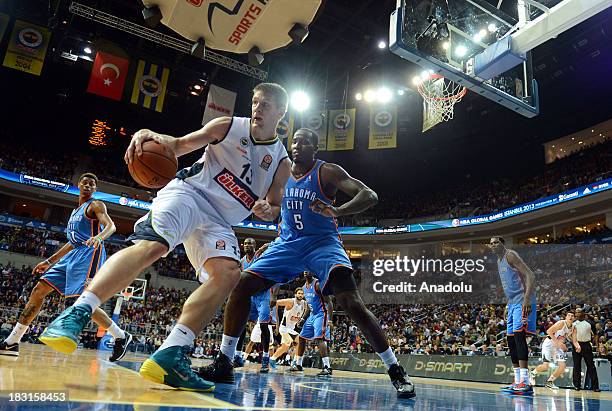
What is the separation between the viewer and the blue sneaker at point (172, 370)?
Answer: 220 centimetres

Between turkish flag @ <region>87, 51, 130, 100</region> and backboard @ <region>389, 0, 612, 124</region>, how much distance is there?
12.1 metres

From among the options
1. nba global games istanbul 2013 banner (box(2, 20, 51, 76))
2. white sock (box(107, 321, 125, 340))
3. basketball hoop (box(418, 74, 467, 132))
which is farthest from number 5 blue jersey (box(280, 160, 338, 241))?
nba global games istanbul 2013 banner (box(2, 20, 51, 76))

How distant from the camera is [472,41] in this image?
7.09 metres

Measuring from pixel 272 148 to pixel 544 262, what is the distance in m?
19.3

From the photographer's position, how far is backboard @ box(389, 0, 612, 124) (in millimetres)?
6555

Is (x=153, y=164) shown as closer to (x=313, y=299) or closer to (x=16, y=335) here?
(x=16, y=335)

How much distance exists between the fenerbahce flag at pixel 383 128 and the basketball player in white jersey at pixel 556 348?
9.80m

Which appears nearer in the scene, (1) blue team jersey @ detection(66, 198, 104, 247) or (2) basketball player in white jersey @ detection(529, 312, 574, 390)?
(1) blue team jersey @ detection(66, 198, 104, 247)

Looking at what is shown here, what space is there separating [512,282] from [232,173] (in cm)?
505

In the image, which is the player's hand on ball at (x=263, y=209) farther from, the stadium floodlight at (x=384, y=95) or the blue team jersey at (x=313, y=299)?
the stadium floodlight at (x=384, y=95)

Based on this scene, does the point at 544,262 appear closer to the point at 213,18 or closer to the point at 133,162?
the point at 213,18

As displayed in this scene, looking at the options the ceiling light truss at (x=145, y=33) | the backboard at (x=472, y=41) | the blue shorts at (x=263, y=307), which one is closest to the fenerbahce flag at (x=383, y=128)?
the ceiling light truss at (x=145, y=33)

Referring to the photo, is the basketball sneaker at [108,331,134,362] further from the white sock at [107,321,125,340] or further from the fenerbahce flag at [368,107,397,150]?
the fenerbahce flag at [368,107,397,150]

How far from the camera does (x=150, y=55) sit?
21109mm
